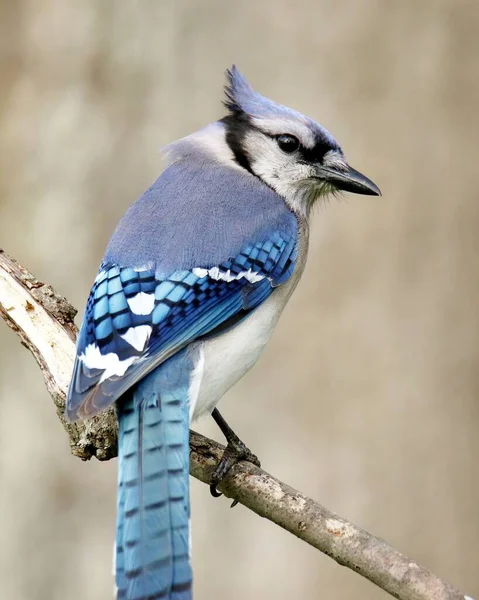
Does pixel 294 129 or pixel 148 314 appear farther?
pixel 294 129

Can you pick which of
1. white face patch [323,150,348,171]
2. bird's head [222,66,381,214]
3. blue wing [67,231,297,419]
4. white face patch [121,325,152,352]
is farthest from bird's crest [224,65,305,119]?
white face patch [121,325,152,352]

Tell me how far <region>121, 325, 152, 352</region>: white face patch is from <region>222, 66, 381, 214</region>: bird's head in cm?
76

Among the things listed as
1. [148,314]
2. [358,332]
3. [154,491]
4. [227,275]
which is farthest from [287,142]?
[154,491]

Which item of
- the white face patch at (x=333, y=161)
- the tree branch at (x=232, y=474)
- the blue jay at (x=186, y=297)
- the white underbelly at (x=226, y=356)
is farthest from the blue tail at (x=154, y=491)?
the white face patch at (x=333, y=161)

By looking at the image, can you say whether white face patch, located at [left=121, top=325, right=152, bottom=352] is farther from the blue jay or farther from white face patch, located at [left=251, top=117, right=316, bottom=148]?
white face patch, located at [left=251, top=117, right=316, bottom=148]

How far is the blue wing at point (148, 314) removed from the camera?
2184mm

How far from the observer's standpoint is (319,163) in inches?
113

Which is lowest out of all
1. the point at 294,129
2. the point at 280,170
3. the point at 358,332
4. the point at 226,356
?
the point at 358,332

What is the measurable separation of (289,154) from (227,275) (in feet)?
1.76

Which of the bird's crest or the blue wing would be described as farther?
the bird's crest

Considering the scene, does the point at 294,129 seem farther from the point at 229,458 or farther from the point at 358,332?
the point at 358,332

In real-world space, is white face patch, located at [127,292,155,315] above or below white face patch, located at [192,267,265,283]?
below

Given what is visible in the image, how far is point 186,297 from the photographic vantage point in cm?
237

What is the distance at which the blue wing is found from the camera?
86.0 inches
